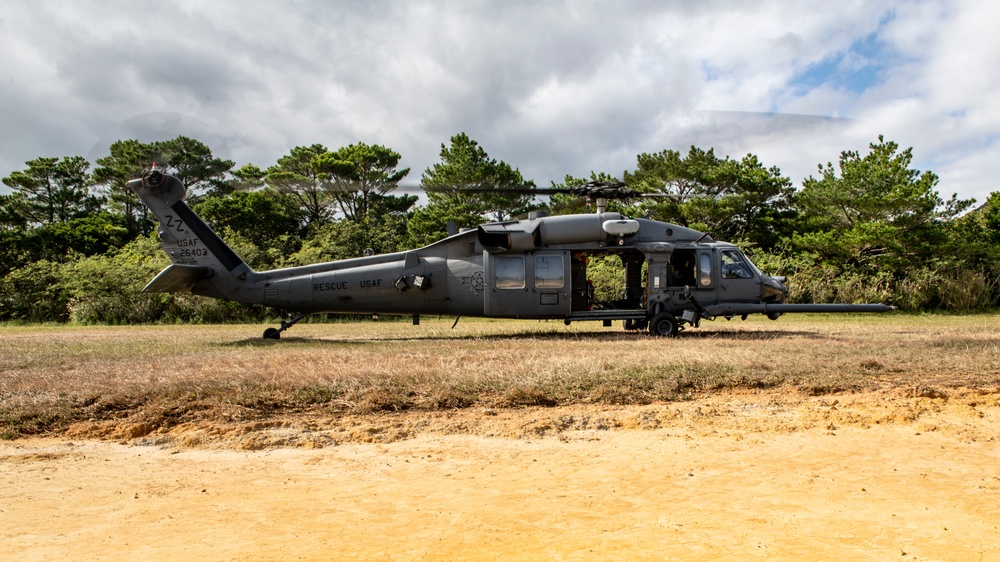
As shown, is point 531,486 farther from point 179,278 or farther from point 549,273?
point 179,278

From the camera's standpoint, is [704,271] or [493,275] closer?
[493,275]

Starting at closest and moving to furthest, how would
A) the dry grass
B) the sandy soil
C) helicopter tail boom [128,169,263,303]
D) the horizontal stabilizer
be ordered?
the sandy soil < the dry grass < the horizontal stabilizer < helicopter tail boom [128,169,263,303]

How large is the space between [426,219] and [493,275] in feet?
73.2

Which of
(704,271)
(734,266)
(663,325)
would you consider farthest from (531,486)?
(734,266)

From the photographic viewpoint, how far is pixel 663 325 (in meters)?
13.2

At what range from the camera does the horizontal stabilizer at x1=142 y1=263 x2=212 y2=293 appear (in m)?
12.2

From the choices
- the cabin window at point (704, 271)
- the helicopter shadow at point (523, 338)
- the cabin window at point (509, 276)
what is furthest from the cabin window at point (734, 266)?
the cabin window at point (509, 276)

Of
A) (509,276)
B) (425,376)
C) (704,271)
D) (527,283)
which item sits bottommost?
(425,376)

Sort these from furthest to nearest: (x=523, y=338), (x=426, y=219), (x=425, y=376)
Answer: (x=426, y=219)
(x=523, y=338)
(x=425, y=376)

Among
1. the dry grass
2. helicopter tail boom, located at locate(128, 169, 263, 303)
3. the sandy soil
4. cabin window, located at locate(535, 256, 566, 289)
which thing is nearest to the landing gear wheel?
cabin window, located at locate(535, 256, 566, 289)

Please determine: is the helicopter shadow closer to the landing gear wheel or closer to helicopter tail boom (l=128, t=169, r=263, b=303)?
the landing gear wheel

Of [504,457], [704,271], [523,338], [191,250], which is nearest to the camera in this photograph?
[504,457]

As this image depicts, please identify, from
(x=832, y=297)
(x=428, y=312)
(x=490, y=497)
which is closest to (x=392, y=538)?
(x=490, y=497)

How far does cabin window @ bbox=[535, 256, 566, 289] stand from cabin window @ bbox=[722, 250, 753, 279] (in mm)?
3450
